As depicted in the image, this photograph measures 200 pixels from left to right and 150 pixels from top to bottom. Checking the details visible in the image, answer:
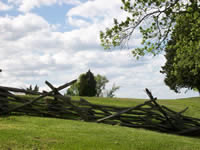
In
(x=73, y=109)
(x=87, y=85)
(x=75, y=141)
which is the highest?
(x=87, y=85)

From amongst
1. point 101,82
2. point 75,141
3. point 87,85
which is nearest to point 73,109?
point 75,141

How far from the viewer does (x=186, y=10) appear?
1320cm

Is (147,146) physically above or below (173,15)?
below

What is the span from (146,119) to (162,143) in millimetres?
4566

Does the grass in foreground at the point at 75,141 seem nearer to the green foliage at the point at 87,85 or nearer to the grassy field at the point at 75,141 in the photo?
the grassy field at the point at 75,141

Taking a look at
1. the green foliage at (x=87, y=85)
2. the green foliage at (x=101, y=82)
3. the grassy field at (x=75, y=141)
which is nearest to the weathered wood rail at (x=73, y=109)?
the grassy field at (x=75, y=141)

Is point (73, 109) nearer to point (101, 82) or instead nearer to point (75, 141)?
point (75, 141)

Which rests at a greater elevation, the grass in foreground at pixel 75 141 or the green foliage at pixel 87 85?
the green foliage at pixel 87 85

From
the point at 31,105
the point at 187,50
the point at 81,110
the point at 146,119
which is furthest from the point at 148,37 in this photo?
the point at 31,105

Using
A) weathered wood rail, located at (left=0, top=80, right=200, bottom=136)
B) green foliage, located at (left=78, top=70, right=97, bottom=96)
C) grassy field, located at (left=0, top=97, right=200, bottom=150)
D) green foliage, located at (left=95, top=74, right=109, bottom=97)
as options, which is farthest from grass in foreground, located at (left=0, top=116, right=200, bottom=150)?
green foliage, located at (left=95, top=74, right=109, bottom=97)

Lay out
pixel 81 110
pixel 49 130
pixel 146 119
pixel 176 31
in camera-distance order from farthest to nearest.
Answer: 1. pixel 176 31
2. pixel 146 119
3. pixel 81 110
4. pixel 49 130

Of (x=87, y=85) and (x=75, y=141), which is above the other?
(x=87, y=85)

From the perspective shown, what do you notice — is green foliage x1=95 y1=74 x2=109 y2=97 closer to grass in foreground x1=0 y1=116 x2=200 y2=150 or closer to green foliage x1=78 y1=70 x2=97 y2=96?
green foliage x1=78 y1=70 x2=97 y2=96

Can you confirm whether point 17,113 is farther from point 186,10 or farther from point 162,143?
point 186,10
